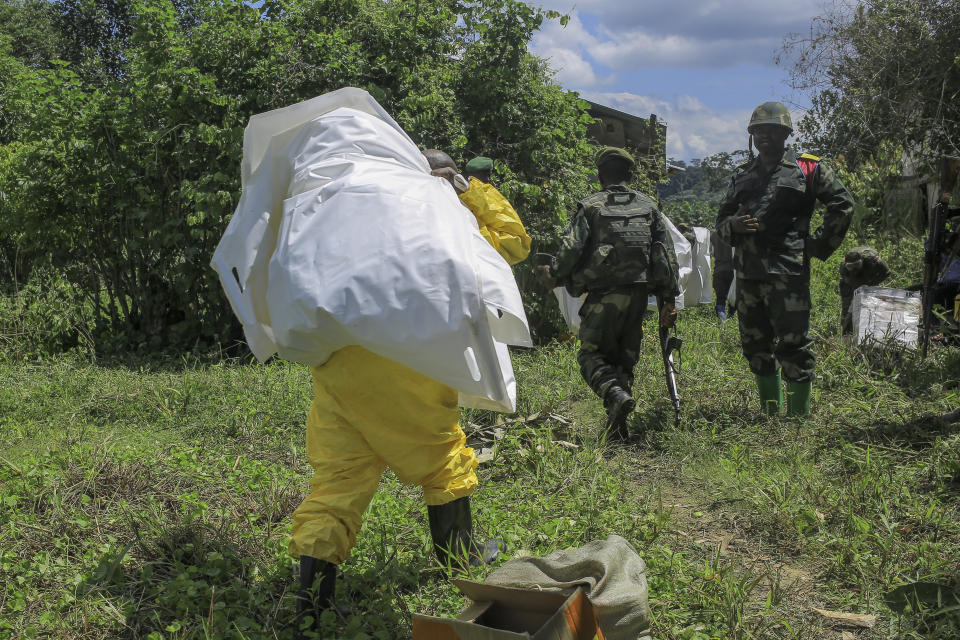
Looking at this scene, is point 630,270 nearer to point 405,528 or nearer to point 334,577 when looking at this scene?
point 405,528

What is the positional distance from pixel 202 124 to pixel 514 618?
6286mm

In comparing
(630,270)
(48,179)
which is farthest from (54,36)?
(630,270)

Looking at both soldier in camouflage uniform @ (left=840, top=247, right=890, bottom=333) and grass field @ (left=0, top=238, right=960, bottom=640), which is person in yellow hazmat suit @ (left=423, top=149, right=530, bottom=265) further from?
soldier in camouflage uniform @ (left=840, top=247, right=890, bottom=333)

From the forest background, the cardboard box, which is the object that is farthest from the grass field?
the cardboard box

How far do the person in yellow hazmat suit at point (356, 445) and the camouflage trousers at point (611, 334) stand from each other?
8.15 ft

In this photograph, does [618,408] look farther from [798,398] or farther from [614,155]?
[614,155]

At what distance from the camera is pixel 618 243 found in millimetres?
5066

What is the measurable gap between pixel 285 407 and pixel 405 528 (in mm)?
2224

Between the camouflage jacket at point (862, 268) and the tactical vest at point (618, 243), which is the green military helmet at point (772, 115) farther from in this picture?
the camouflage jacket at point (862, 268)

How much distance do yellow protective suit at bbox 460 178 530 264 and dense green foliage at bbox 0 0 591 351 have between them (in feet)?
15.1

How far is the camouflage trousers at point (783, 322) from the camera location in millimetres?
5070

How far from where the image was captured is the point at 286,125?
2914 millimetres

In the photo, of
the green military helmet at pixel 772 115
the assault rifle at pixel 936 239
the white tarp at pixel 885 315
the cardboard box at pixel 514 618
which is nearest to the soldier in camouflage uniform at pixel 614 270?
the green military helmet at pixel 772 115

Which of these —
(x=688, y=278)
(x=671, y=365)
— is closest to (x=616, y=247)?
(x=671, y=365)
